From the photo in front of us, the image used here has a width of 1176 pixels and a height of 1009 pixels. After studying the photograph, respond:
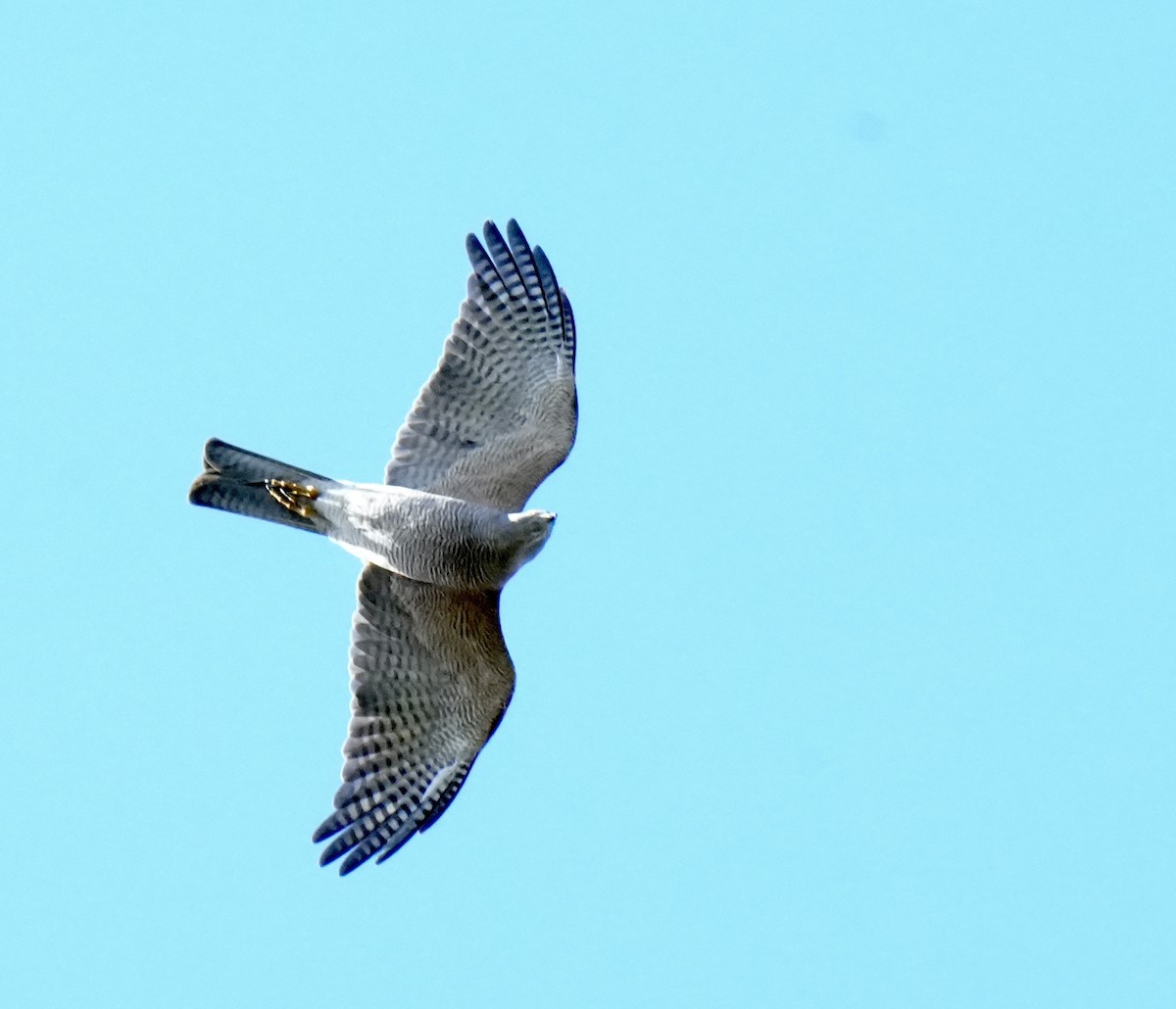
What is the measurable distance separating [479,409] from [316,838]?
8.90 ft

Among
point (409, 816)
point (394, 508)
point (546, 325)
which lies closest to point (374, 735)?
point (409, 816)

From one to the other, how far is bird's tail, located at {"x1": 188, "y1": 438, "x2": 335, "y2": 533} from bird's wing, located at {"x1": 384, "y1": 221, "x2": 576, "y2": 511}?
54 centimetres

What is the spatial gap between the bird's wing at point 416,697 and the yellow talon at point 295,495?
546 millimetres

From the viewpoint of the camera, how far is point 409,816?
10.6m

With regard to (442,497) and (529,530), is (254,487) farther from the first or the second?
(529,530)

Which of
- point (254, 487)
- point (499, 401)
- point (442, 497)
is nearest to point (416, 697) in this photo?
point (442, 497)

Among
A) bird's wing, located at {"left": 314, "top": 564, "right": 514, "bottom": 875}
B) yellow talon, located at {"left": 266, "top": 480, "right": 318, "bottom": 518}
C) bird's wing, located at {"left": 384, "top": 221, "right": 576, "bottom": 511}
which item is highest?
bird's wing, located at {"left": 384, "top": 221, "right": 576, "bottom": 511}

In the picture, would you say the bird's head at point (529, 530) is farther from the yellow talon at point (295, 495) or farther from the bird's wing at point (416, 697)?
the yellow talon at point (295, 495)

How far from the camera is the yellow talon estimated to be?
1062cm

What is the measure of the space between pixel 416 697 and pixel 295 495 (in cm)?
142

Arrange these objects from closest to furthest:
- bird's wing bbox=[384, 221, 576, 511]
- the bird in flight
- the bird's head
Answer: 1. the bird's head
2. the bird in flight
3. bird's wing bbox=[384, 221, 576, 511]

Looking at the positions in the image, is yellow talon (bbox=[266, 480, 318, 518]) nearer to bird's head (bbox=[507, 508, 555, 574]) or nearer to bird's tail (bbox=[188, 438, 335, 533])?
bird's tail (bbox=[188, 438, 335, 533])

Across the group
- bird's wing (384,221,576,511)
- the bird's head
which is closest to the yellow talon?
bird's wing (384,221,576,511)

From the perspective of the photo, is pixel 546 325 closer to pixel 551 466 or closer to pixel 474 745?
pixel 551 466
